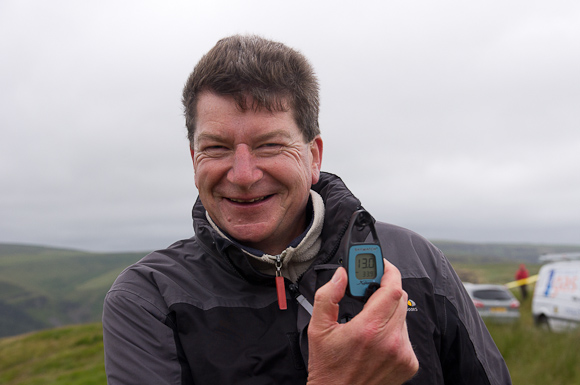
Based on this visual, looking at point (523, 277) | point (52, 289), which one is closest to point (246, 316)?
point (523, 277)

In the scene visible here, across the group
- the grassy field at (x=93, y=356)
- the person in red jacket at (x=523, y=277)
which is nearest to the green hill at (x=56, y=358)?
the grassy field at (x=93, y=356)

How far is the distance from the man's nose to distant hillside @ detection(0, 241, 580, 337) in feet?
509

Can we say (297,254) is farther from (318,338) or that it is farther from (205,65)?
(205,65)

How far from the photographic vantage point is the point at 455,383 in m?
2.49

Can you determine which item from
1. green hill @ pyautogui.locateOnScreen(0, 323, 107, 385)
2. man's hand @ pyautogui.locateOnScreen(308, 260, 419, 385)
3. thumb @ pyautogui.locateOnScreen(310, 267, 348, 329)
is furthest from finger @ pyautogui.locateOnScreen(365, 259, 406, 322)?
green hill @ pyautogui.locateOnScreen(0, 323, 107, 385)

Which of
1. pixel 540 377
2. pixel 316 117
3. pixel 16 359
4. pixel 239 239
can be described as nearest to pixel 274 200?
pixel 239 239

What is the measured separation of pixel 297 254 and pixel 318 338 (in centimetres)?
70

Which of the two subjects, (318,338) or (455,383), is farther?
(455,383)

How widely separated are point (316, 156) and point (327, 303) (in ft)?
4.21

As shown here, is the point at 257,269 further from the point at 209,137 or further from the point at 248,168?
the point at 209,137

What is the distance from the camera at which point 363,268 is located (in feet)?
6.40

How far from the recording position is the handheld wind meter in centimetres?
189

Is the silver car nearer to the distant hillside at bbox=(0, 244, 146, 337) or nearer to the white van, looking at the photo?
the white van

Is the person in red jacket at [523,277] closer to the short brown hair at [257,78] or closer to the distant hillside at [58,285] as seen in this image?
the short brown hair at [257,78]
